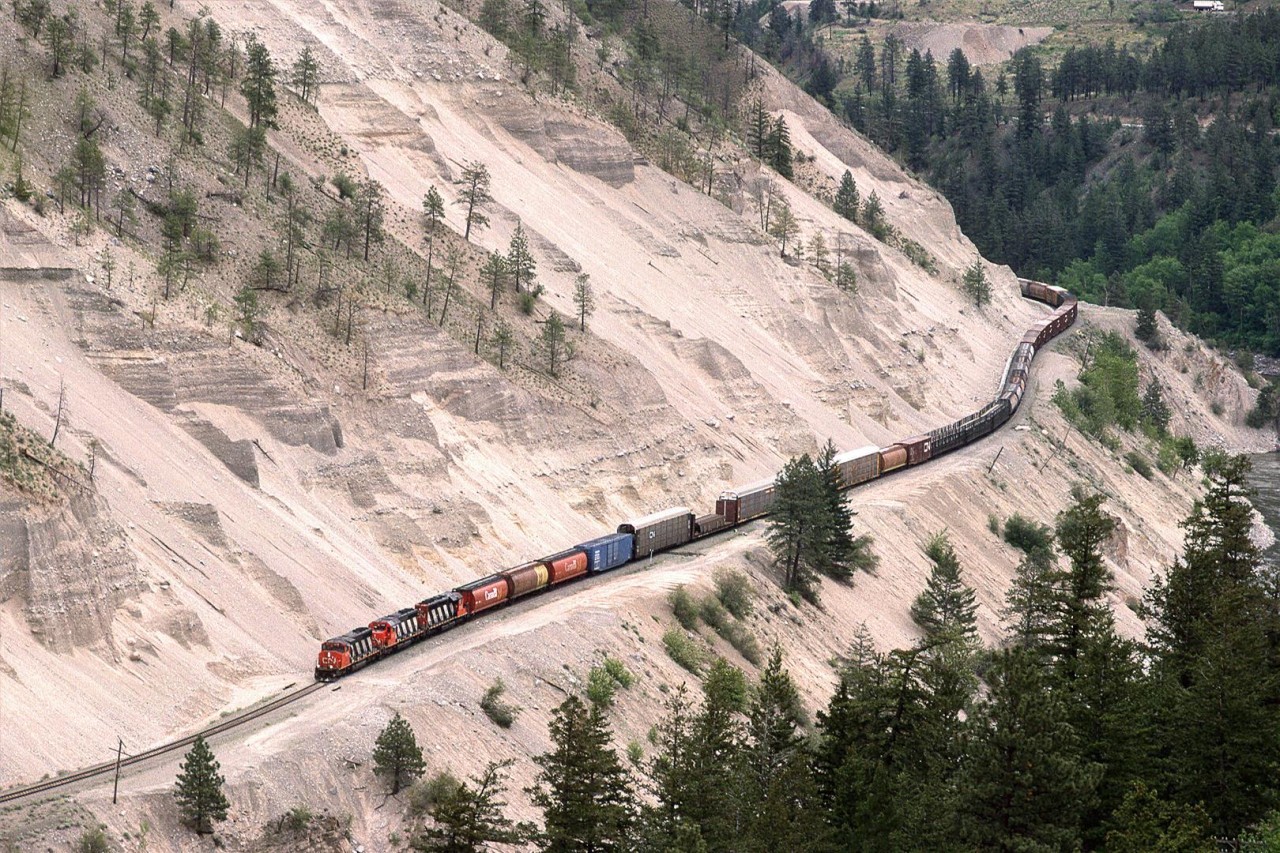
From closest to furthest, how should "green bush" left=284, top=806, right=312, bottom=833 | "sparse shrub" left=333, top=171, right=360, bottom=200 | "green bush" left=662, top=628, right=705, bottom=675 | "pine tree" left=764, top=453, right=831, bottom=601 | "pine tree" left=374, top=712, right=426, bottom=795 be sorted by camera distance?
1. "green bush" left=284, top=806, right=312, bottom=833
2. "pine tree" left=374, top=712, right=426, bottom=795
3. "green bush" left=662, top=628, right=705, bottom=675
4. "pine tree" left=764, top=453, right=831, bottom=601
5. "sparse shrub" left=333, top=171, right=360, bottom=200

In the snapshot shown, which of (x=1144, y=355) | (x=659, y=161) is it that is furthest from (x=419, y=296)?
(x=1144, y=355)

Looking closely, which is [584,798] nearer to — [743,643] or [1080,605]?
[1080,605]

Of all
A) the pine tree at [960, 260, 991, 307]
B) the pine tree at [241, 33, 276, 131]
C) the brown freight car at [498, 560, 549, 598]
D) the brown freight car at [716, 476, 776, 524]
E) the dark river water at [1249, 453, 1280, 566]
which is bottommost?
the dark river water at [1249, 453, 1280, 566]

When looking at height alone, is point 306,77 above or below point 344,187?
above

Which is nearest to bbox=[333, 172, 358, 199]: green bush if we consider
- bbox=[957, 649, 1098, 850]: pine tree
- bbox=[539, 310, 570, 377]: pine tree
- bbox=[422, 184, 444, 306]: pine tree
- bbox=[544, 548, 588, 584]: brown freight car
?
bbox=[422, 184, 444, 306]: pine tree

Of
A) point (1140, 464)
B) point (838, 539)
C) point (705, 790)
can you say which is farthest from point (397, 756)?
point (1140, 464)

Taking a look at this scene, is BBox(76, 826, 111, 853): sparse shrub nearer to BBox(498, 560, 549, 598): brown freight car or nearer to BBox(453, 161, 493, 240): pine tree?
BBox(498, 560, 549, 598): brown freight car

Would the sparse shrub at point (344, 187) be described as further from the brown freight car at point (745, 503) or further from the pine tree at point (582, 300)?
the brown freight car at point (745, 503)
